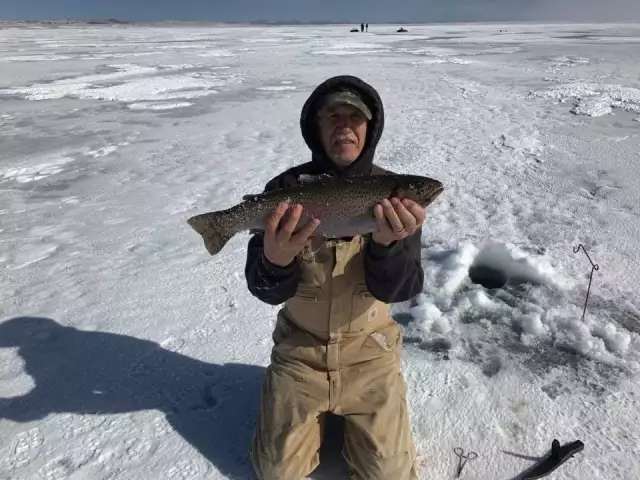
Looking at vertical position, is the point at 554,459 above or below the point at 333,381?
below

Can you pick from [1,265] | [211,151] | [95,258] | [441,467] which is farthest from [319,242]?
[211,151]

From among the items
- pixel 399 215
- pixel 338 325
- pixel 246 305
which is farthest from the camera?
pixel 246 305

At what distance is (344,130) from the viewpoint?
2.18 metres

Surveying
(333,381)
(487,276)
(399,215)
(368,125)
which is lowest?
(487,276)

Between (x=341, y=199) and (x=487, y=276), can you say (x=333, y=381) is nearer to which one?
(x=341, y=199)

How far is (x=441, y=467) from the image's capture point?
2.17 meters

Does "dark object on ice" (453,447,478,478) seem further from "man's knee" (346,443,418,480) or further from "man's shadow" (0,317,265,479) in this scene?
"man's shadow" (0,317,265,479)

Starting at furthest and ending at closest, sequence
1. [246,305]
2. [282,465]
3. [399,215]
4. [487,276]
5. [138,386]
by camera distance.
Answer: [487,276] → [246,305] → [138,386] → [282,465] → [399,215]

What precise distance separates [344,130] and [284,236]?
58cm

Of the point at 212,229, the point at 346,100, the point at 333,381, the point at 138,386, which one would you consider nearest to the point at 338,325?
the point at 333,381

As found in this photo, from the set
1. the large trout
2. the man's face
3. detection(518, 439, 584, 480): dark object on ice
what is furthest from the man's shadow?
the man's face

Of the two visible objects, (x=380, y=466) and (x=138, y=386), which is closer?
(x=380, y=466)

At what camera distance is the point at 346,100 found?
2.10 meters

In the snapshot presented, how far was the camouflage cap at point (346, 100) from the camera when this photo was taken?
6.91ft
